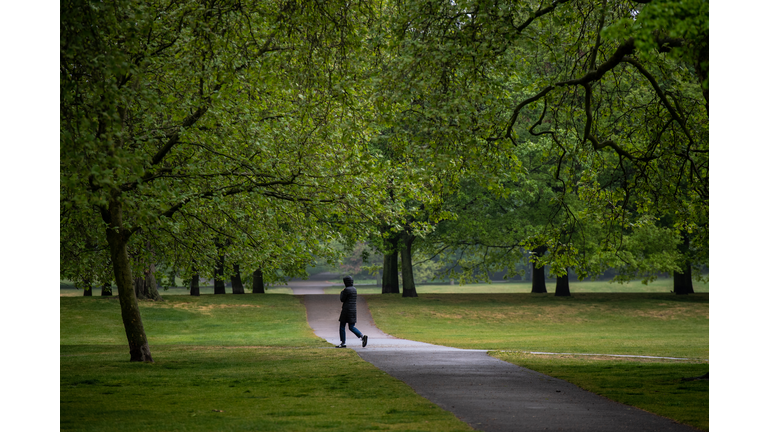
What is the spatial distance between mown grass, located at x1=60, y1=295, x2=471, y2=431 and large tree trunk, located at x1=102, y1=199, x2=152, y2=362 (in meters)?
0.42

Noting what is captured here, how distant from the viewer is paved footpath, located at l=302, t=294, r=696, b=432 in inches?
283

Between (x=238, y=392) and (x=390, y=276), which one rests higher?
(x=238, y=392)

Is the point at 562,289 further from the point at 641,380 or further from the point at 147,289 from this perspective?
the point at 641,380

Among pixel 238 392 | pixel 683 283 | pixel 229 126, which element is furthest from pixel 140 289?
pixel 683 283

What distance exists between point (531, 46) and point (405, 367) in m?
6.07

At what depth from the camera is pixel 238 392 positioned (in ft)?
32.0

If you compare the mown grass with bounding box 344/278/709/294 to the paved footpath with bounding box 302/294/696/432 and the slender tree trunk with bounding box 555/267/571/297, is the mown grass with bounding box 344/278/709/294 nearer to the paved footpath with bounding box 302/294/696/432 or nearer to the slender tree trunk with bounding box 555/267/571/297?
the slender tree trunk with bounding box 555/267/571/297

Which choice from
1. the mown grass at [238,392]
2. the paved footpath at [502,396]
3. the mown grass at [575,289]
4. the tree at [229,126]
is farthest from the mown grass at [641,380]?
the mown grass at [575,289]

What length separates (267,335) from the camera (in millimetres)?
23984

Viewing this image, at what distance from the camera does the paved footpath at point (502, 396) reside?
7.18 metres

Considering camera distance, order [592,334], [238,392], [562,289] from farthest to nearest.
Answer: [562,289] < [592,334] < [238,392]

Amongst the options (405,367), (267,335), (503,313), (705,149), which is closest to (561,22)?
(705,149)

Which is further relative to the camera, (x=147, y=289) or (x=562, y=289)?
(x=562, y=289)

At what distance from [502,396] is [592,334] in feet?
57.7
